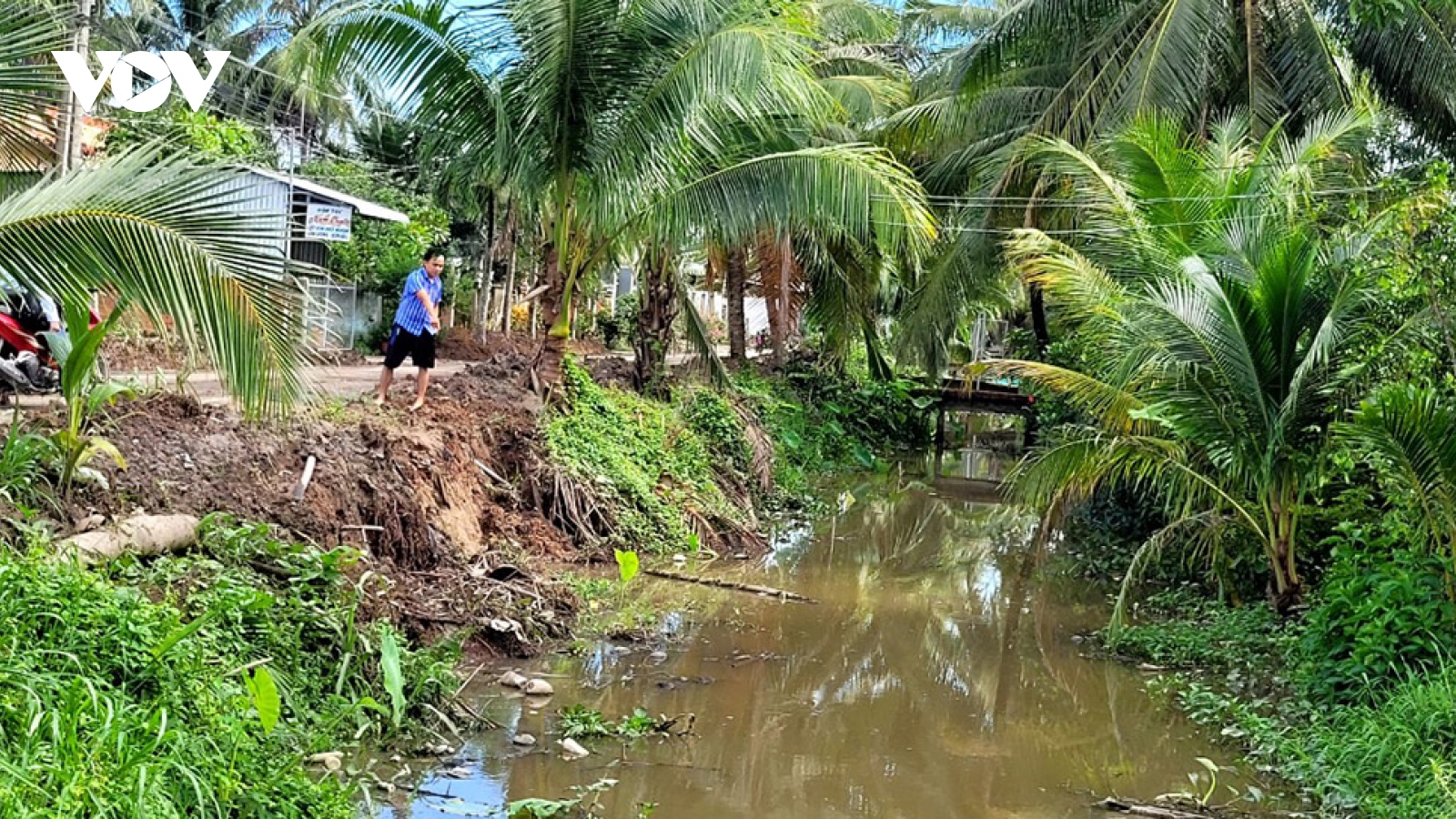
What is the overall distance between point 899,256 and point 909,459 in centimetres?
429

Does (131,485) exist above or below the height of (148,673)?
above

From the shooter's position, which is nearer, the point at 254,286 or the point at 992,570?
the point at 254,286

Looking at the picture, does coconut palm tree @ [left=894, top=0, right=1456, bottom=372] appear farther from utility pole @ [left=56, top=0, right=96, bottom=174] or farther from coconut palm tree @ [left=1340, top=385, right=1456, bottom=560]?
utility pole @ [left=56, top=0, right=96, bottom=174]

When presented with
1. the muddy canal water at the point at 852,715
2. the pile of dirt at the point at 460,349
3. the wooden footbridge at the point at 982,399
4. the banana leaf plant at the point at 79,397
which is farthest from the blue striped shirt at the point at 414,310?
the wooden footbridge at the point at 982,399

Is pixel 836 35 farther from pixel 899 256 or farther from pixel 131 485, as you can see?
pixel 131 485

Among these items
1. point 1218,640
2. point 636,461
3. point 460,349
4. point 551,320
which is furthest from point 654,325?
point 1218,640

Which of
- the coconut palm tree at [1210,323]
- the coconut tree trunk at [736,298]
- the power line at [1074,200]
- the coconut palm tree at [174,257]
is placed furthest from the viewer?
the coconut tree trunk at [736,298]

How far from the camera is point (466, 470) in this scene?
10328 millimetres

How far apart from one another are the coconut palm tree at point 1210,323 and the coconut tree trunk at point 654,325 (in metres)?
4.97

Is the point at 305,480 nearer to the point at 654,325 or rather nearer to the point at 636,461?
the point at 636,461

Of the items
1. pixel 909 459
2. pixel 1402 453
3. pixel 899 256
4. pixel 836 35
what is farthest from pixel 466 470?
pixel 836 35

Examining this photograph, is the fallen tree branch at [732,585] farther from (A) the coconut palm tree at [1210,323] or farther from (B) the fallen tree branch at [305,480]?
(B) the fallen tree branch at [305,480]

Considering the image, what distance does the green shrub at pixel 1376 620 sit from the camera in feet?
22.4

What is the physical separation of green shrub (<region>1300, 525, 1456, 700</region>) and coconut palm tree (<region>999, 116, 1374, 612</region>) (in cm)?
82
